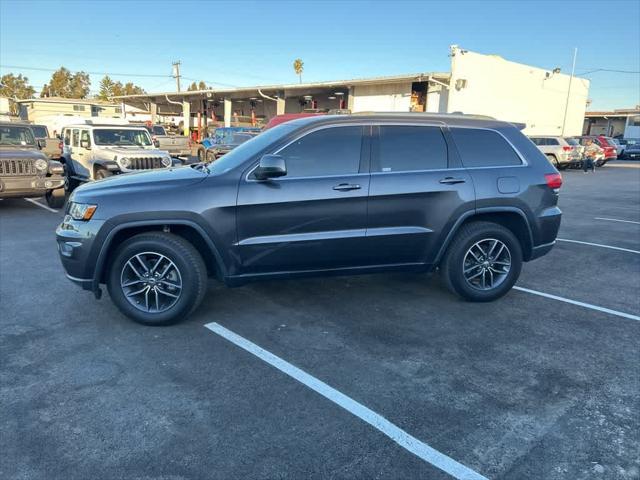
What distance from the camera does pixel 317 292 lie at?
5.09 m

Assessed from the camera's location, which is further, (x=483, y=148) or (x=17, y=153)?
(x=17, y=153)

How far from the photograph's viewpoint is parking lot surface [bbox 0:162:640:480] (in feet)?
8.31

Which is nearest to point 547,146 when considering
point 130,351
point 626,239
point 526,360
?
point 626,239

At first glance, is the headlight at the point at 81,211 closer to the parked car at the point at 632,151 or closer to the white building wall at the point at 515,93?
the white building wall at the point at 515,93

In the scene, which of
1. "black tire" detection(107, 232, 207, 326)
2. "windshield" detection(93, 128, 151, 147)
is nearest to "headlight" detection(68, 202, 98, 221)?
"black tire" detection(107, 232, 207, 326)

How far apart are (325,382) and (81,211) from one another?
2605mm

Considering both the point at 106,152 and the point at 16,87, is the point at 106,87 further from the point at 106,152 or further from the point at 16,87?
the point at 106,152

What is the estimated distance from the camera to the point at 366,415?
2.92 meters

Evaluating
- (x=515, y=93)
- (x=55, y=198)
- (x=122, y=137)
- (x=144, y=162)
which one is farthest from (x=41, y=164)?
(x=515, y=93)

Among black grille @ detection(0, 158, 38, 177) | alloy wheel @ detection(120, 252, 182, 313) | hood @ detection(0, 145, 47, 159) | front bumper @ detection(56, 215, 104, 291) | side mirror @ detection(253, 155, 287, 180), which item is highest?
side mirror @ detection(253, 155, 287, 180)

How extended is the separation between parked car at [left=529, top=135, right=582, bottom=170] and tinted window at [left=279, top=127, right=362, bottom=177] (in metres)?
22.5

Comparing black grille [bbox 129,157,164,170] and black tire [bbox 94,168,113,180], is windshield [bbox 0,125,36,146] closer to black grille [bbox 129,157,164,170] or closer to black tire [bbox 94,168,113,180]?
black tire [bbox 94,168,113,180]

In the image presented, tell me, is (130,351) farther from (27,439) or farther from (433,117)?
(433,117)

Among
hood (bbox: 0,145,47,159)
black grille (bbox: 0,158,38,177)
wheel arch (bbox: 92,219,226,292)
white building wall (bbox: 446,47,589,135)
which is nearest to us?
wheel arch (bbox: 92,219,226,292)
